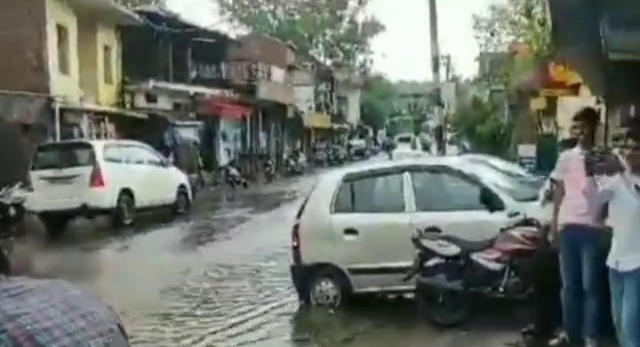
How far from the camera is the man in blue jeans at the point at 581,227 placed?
866 cm

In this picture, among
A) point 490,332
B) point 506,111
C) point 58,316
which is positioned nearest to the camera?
point 58,316

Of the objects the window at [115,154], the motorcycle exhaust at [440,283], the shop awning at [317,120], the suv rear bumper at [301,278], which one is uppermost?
the shop awning at [317,120]

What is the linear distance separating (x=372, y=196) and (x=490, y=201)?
46.4 inches

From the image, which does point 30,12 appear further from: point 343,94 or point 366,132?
point 366,132

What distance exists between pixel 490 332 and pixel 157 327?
10.4 ft

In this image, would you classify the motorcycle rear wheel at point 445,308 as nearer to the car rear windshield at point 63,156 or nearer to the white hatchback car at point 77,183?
the white hatchback car at point 77,183

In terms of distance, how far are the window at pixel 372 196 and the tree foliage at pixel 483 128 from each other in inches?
1086

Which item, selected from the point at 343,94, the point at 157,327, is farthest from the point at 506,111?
the point at 343,94

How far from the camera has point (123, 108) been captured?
3772cm

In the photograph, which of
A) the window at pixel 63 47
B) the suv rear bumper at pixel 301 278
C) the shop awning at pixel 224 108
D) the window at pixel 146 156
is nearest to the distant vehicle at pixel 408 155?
the suv rear bumper at pixel 301 278

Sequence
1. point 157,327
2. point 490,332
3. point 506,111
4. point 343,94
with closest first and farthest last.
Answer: point 490,332
point 157,327
point 506,111
point 343,94

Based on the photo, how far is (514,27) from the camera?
40.5 meters

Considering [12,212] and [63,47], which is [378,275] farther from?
[63,47]

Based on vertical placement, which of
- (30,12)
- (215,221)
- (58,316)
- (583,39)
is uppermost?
(30,12)
